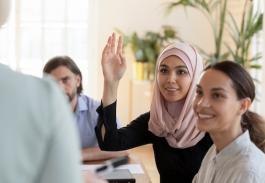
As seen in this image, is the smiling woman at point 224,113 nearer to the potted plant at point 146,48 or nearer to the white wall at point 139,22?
the potted plant at point 146,48

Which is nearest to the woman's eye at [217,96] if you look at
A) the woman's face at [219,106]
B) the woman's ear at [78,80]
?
the woman's face at [219,106]

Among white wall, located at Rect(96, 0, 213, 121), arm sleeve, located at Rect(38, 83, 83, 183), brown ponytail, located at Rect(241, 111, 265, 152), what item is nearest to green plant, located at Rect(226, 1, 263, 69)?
white wall, located at Rect(96, 0, 213, 121)

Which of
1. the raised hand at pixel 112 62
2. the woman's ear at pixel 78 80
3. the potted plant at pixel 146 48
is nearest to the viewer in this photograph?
the raised hand at pixel 112 62

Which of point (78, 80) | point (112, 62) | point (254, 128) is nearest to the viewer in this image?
point (254, 128)

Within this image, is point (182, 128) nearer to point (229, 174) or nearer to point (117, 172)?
point (117, 172)

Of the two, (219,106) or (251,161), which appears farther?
(219,106)

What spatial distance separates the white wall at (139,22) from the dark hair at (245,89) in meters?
4.29

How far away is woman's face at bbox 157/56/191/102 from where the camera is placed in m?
2.04

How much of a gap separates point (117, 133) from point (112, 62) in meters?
0.33

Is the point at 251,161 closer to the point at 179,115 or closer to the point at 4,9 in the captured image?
the point at 179,115

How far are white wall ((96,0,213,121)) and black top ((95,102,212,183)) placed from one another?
378 centimetres

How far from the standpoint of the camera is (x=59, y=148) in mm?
488

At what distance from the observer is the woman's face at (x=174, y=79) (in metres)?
2.04

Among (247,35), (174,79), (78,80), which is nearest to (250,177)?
(174,79)
